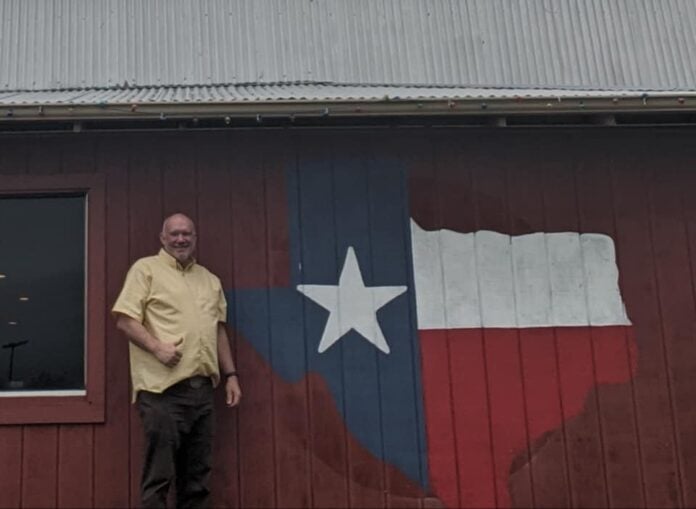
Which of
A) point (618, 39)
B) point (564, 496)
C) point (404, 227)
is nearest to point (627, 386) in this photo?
point (564, 496)

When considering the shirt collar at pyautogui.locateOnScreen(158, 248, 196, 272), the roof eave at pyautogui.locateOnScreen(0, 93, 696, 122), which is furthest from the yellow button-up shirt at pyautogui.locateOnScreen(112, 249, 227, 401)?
the roof eave at pyautogui.locateOnScreen(0, 93, 696, 122)

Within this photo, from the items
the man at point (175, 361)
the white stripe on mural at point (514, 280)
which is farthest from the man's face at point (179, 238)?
the white stripe on mural at point (514, 280)

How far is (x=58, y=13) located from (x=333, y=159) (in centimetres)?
268

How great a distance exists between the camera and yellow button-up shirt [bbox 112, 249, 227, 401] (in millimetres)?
4434

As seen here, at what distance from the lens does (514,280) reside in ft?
16.6

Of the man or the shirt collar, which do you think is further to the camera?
the shirt collar

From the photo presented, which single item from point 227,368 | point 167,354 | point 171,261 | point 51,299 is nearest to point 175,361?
point 167,354

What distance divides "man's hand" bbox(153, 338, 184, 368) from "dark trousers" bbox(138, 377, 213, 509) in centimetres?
13

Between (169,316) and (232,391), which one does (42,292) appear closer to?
(169,316)

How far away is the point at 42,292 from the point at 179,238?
100 centimetres

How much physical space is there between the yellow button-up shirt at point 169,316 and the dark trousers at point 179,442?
7cm

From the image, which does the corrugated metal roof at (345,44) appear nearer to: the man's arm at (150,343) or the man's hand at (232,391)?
the man's arm at (150,343)

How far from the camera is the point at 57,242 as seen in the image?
5027 millimetres

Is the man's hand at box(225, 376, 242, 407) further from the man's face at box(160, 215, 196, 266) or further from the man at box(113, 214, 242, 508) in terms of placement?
the man's face at box(160, 215, 196, 266)
